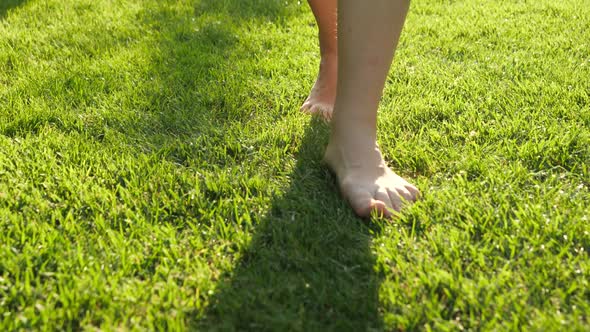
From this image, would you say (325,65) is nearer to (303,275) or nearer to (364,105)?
(364,105)

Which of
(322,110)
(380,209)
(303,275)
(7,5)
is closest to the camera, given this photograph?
(303,275)

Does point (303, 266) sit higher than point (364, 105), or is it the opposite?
point (364, 105)

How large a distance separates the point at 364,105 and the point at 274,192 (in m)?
0.32

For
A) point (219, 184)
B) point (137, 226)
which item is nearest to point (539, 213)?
point (219, 184)

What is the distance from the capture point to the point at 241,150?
171 cm

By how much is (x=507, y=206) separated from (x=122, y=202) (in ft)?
3.08

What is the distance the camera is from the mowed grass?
3.65ft

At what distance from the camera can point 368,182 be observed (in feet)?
4.75

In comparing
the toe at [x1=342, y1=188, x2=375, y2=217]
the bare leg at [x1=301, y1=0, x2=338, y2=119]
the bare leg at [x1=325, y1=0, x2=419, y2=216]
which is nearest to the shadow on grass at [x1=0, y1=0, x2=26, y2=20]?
the bare leg at [x1=301, y1=0, x2=338, y2=119]

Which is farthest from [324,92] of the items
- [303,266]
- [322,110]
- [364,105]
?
[303,266]

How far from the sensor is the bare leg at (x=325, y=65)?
1912mm

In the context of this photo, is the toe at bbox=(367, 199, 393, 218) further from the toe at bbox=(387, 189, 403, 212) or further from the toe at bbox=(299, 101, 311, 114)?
the toe at bbox=(299, 101, 311, 114)

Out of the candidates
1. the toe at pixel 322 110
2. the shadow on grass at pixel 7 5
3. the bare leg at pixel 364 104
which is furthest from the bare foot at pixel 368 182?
the shadow on grass at pixel 7 5

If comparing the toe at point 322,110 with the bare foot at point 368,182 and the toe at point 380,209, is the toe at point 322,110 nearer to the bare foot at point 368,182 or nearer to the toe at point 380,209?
the bare foot at point 368,182
